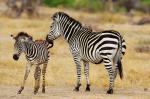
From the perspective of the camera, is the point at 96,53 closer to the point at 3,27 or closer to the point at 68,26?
the point at 68,26

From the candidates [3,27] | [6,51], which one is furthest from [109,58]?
[3,27]

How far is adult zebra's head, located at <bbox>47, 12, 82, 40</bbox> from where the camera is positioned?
17.4 m

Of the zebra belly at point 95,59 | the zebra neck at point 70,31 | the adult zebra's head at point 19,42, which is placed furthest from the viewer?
the zebra neck at point 70,31

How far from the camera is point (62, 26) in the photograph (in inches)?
690

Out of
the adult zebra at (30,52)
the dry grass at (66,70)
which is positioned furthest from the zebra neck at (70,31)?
the dry grass at (66,70)

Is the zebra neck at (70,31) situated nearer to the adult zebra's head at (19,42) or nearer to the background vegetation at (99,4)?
the adult zebra's head at (19,42)

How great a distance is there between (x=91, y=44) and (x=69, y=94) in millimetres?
1493

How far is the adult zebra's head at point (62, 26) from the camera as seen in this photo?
1744 cm

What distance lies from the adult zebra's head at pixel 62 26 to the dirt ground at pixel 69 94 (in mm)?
1406

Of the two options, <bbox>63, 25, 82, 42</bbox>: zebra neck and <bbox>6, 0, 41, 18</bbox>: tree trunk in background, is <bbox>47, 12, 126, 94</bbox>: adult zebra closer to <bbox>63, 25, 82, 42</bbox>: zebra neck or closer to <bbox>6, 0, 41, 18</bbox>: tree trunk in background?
<bbox>63, 25, 82, 42</bbox>: zebra neck

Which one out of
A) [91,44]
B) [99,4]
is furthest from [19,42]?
[99,4]

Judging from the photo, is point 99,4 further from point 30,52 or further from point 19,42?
point 19,42

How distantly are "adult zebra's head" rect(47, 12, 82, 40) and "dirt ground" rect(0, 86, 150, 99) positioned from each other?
1.41m

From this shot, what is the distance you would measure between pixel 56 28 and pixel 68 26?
1.10ft
